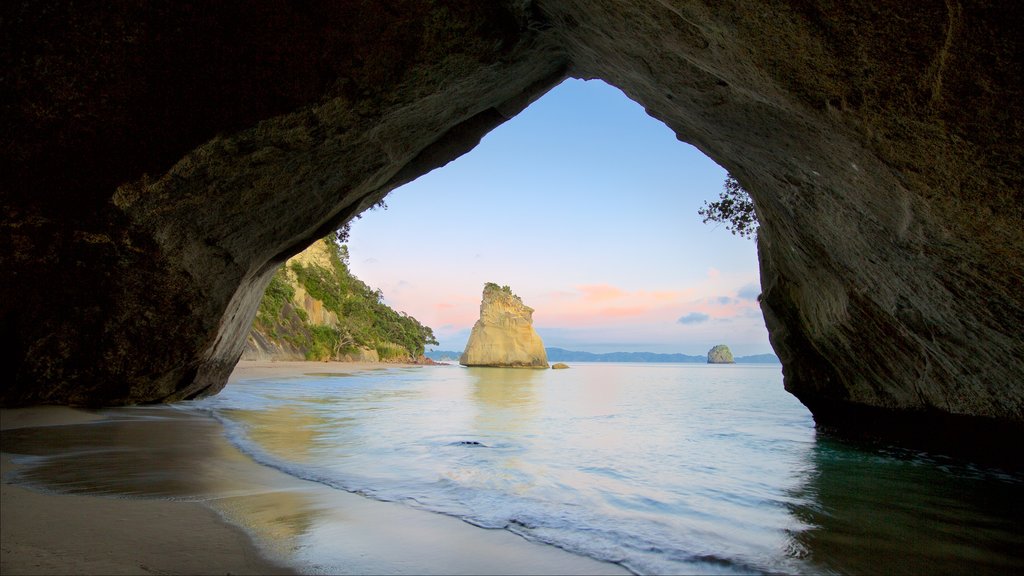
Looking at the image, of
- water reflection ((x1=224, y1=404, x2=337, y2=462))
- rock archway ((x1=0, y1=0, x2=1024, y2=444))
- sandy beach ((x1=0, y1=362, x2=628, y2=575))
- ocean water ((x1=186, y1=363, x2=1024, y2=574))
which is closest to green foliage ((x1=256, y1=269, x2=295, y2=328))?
water reflection ((x1=224, y1=404, x2=337, y2=462))

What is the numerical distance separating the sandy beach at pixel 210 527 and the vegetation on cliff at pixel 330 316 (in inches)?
1228

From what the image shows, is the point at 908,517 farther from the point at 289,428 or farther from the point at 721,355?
the point at 721,355

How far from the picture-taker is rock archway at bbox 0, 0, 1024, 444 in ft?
10.7

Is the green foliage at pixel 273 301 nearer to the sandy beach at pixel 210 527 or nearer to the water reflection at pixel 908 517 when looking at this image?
the sandy beach at pixel 210 527

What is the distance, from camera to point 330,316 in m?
49.1

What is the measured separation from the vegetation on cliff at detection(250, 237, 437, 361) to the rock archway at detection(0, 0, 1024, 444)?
A: 94.5ft

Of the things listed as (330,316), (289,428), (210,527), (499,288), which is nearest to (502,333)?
(499,288)

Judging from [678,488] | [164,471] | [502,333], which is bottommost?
[678,488]

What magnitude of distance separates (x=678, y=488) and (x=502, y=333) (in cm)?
6362

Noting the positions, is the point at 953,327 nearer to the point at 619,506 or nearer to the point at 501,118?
the point at 619,506

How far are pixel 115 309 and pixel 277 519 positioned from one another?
15.8 feet

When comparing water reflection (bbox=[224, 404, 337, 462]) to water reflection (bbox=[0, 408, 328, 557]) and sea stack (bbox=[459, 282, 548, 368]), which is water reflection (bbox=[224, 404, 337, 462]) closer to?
water reflection (bbox=[0, 408, 328, 557])

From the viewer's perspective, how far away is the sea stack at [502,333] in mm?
68438

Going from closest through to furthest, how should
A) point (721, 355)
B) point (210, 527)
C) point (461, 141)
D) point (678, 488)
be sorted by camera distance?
point (210, 527), point (678, 488), point (461, 141), point (721, 355)
